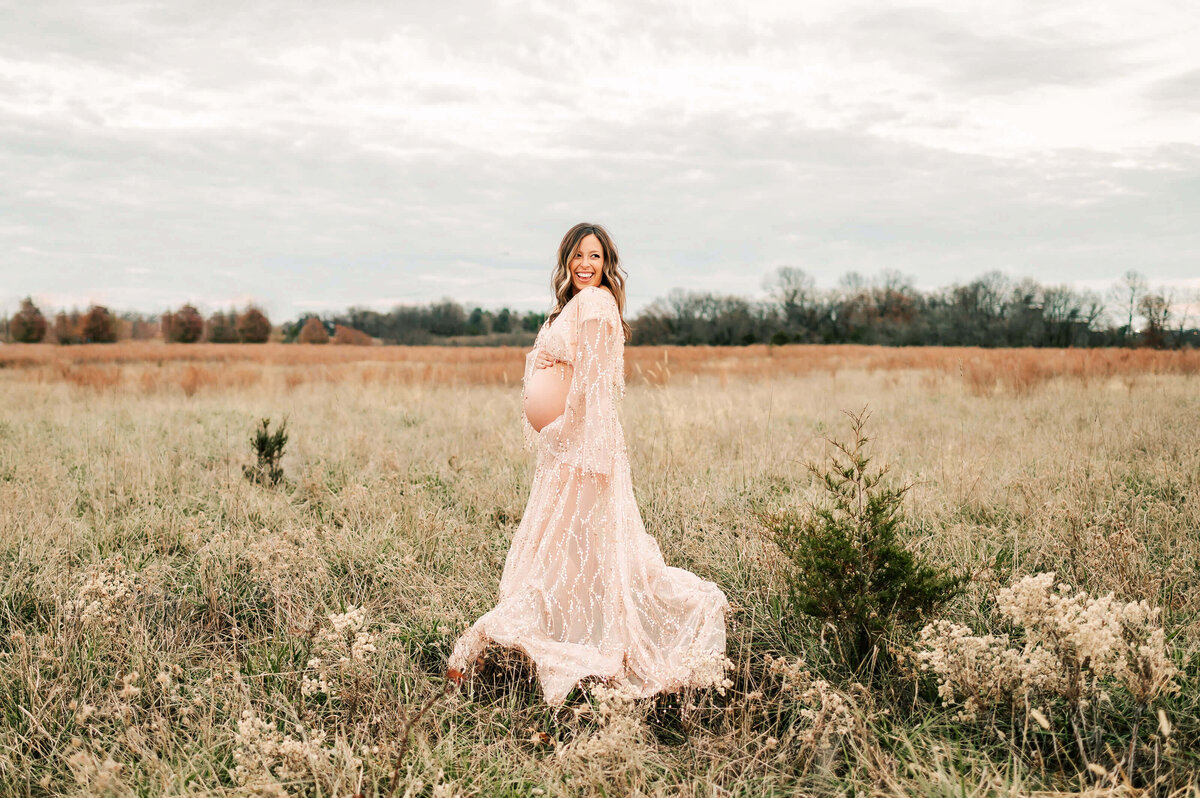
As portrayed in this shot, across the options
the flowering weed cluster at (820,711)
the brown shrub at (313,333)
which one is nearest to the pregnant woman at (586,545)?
the flowering weed cluster at (820,711)

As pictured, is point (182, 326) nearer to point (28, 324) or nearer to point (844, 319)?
point (28, 324)

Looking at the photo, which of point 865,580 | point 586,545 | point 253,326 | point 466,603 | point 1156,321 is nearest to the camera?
point 865,580

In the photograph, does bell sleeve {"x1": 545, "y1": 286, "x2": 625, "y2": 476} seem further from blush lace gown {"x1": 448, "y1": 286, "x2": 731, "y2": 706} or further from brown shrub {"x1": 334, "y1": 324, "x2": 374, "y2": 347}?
brown shrub {"x1": 334, "y1": 324, "x2": 374, "y2": 347}

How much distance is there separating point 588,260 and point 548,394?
634 mm

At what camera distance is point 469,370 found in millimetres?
18375

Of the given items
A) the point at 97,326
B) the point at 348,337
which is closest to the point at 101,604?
the point at 348,337

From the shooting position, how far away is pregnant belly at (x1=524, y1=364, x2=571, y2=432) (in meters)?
3.01

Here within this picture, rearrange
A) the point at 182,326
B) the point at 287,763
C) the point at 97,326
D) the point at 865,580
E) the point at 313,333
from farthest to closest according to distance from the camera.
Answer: the point at 313,333
the point at 182,326
the point at 97,326
the point at 865,580
the point at 287,763

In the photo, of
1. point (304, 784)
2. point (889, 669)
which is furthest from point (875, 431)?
point (304, 784)

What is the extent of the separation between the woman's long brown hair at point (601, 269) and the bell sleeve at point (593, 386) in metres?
0.16

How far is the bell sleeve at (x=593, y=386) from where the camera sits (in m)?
2.90

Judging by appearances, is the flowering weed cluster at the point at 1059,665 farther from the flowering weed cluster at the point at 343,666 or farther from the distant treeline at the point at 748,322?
the distant treeline at the point at 748,322

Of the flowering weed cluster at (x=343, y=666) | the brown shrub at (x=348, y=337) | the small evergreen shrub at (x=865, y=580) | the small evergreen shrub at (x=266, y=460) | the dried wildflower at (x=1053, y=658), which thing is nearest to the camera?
the dried wildflower at (x=1053, y=658)

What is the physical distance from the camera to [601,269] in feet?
10.0
